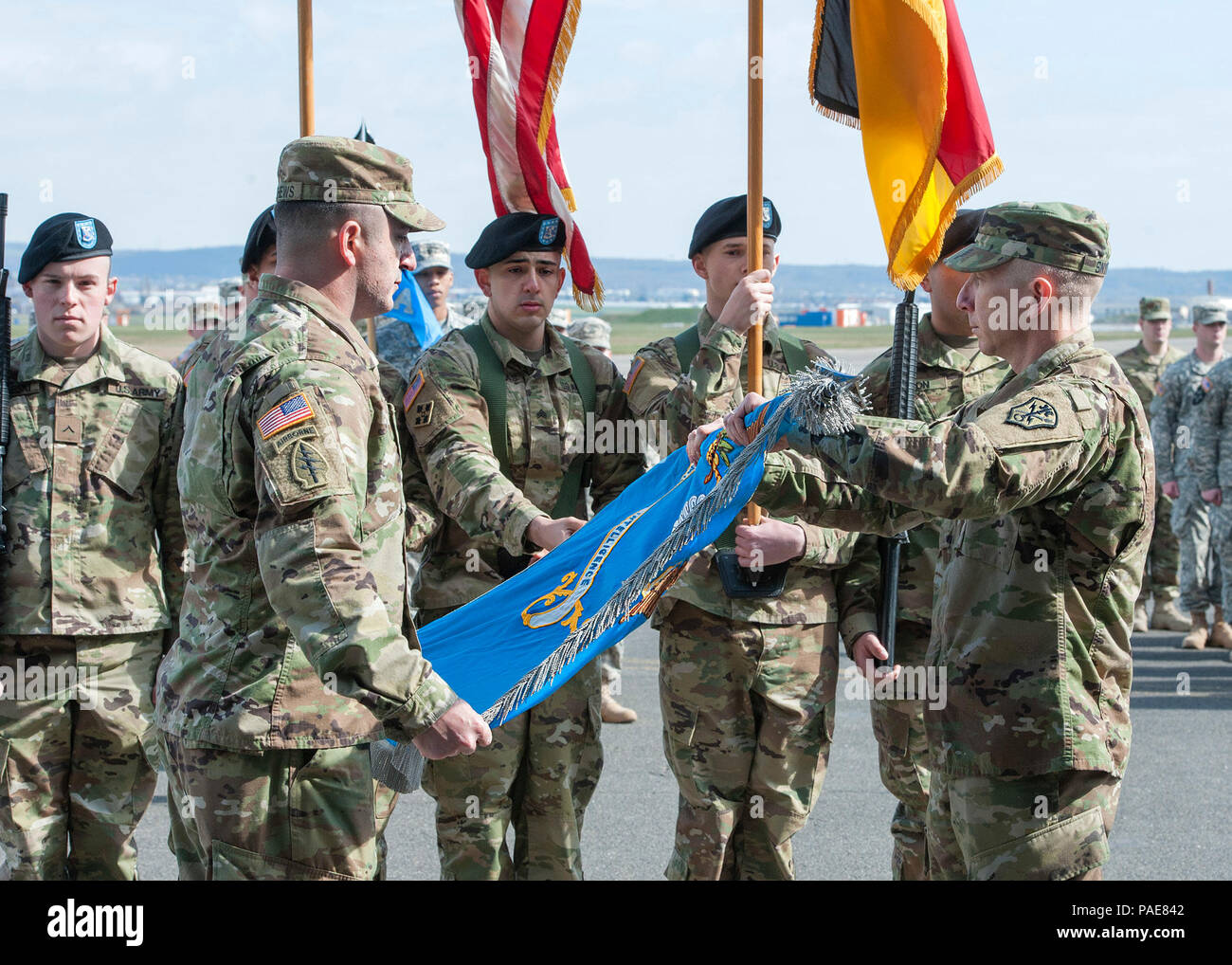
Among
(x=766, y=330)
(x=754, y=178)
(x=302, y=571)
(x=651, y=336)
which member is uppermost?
(x=651, y=336)

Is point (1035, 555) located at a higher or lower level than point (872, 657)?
higher

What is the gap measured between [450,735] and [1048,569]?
63.9 inches

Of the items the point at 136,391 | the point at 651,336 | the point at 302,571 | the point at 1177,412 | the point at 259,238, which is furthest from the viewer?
the point at 651,336

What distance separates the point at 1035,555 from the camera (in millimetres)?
3467

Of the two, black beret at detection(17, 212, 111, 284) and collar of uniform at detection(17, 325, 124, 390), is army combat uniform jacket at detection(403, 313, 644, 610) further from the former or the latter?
black beret at detection(17, 212, 111, 284)

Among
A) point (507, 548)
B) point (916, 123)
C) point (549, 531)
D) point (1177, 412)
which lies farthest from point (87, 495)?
point (1177, 412)

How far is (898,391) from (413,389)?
1712 mm

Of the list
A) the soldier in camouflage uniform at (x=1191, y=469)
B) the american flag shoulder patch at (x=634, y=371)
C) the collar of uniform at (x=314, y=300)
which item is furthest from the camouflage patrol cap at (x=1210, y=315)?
the collar of uniform at (x=314, y=300)

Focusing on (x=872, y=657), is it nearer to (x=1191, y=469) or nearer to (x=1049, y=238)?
(x=1049, y=238)

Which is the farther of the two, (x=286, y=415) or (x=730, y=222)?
(x=730, y=222)

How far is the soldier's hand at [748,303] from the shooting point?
446 centimetres

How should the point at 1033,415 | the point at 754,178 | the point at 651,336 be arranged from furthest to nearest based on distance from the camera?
the point at 651,336 < the point at 754,178 < the point at 1033,415
